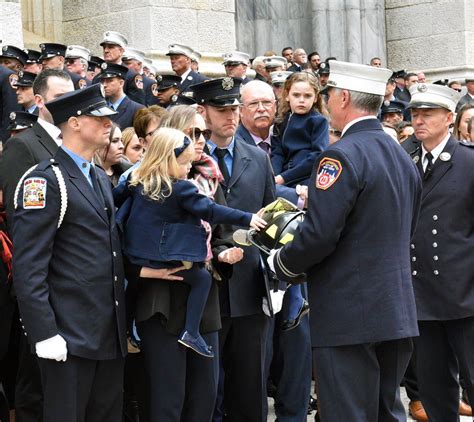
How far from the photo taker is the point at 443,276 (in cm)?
634

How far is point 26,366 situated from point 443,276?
2.54m

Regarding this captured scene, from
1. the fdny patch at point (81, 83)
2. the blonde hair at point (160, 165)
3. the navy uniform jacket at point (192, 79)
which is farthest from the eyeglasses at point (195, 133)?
the navy uniform jacket at point (192, 79)

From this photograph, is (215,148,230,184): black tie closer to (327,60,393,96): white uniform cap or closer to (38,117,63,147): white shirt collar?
(38,117,63,147): white shirt collar

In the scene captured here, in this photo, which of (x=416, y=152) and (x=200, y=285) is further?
(x=416, y=152)

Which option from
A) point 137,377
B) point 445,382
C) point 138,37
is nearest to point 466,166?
point 445,382

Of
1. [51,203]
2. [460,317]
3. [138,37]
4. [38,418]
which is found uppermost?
[138,37]

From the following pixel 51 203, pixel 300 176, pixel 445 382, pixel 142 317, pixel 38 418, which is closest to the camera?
pixel 51 203

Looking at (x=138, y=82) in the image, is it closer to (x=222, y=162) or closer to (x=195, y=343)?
(x=222, y=162)

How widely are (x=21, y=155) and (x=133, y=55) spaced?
5.56m

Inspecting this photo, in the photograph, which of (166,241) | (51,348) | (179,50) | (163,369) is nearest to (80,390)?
(51,348)

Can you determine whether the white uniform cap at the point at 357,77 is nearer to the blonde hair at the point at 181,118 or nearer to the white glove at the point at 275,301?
the blonde hair at the point at 181,118

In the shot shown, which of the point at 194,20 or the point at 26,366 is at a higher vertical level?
the point at 194,20

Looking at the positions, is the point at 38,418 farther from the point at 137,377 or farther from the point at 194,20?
the point at 194,20

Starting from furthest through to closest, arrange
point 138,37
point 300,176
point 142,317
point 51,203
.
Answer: point 138,37, point 300,176, point 142,317, point 51,203
